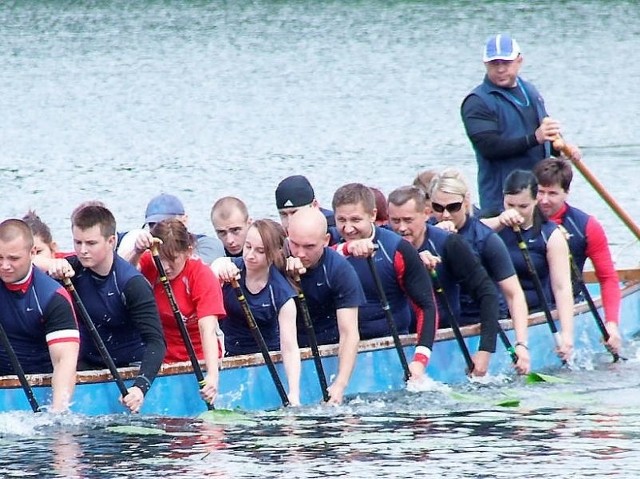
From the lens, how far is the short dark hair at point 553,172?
12172 millimetres

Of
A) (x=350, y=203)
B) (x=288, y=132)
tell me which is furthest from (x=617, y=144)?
(x=350, y=203)

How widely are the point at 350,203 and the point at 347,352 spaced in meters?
0.96

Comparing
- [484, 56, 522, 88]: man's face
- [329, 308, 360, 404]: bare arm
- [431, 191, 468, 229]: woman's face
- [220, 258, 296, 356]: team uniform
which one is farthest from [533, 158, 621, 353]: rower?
[220, 258, 296, 356]: team uniform

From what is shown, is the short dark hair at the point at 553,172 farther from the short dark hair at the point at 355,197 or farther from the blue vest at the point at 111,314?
the blue vest at the point at 111,314

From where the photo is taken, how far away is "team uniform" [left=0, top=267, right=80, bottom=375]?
30.6 ft

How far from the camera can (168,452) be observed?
30.2 feet

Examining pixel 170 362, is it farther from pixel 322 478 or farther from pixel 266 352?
pixel 322 478

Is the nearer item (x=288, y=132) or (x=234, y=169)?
(x=234, y=169)

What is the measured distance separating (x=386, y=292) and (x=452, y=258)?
51cm

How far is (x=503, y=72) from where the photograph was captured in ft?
41.9

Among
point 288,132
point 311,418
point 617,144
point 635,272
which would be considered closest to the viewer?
point 311,418

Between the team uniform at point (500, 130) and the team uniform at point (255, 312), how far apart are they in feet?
8.75

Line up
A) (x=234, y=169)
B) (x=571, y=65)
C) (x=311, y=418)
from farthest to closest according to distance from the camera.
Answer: (x=571, y=65) → (x=234, y=169) → (x=311, y=418)

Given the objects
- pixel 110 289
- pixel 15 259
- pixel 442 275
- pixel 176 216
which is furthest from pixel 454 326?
pixel 15 259
